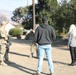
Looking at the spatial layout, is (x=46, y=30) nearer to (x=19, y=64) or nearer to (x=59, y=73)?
(x=59, y=73)

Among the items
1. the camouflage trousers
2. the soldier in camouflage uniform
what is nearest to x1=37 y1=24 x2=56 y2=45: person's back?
the soldier in camouflage uniform

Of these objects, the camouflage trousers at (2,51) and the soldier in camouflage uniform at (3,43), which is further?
the camouflage trousers at (2,51)

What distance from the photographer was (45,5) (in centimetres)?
3853

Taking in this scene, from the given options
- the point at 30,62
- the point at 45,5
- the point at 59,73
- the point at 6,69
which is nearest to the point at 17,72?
the point at 6,69

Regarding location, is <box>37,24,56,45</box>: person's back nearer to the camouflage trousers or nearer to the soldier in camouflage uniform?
the soldier in camouflage uniform

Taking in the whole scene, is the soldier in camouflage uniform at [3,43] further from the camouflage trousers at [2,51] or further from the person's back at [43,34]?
the person's back at [43,34]

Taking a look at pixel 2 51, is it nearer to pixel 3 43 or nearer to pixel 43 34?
pixel 3 43

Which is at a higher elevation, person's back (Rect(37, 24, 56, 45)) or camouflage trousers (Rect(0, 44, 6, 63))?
person's back (Rect(37, 24, 56, 45))

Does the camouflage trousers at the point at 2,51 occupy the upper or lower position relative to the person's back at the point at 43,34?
lower

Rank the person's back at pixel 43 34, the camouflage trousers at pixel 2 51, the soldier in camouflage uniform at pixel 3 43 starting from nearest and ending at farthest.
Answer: the person's back at pixel 43 34 → the soldier in camouflage uniform at pixel 3 43 → the camouflage trousers at pixel 2 51

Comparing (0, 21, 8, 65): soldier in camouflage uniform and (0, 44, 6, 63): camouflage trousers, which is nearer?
(0, 21, 8, 65): soldier in camouflage uniform

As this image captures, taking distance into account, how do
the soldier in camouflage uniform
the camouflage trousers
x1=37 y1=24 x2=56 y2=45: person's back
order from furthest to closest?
the camouflage trousers, the soldier in camouflage uniform, x1=37 y1=24 x2=56 y2=45: person's back

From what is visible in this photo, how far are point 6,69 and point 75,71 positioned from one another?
96.1 inches

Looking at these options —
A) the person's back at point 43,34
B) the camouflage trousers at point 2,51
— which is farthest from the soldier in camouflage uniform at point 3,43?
the person's back at point 43,34
